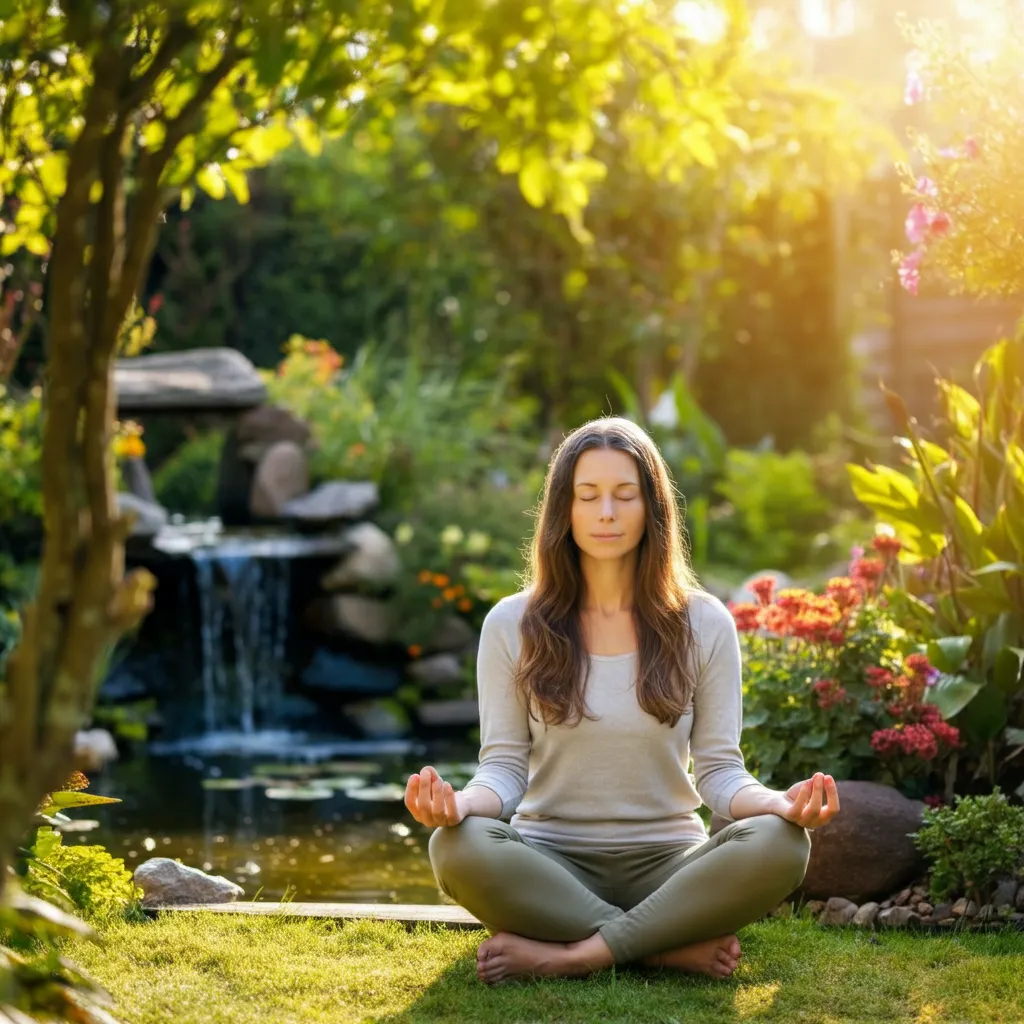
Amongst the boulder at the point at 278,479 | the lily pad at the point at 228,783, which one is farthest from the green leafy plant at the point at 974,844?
the boulder at the point at 278,479

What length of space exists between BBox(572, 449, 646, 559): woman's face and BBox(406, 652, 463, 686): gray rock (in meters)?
4.98

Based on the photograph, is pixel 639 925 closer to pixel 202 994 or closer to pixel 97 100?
pixel 202 994

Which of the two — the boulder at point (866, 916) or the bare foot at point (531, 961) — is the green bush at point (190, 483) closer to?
the boulder at point (866, 916)

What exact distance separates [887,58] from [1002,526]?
30906 millimetres

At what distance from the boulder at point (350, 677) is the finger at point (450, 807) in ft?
17.7

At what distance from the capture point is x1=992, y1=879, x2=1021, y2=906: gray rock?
12.4 ft

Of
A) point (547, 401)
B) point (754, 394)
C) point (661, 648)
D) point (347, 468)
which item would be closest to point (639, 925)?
point (661, 648)

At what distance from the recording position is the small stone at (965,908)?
372 cm

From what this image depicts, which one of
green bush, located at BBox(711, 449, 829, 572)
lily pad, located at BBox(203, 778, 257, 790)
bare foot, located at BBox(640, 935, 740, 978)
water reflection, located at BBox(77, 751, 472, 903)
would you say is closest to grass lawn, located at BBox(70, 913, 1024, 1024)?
bare foot, located at BBox(640, 935, 740, 978)

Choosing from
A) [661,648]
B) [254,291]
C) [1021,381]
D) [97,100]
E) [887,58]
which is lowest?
[661,648]

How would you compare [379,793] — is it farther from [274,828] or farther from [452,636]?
[452,636]

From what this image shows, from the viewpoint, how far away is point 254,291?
13922 mm

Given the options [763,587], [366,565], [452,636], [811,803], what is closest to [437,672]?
[452,636]

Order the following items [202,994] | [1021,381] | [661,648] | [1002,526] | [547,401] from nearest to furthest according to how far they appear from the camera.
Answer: [202,994], [661,648], [1002,526], [1021,381], [547,401]
